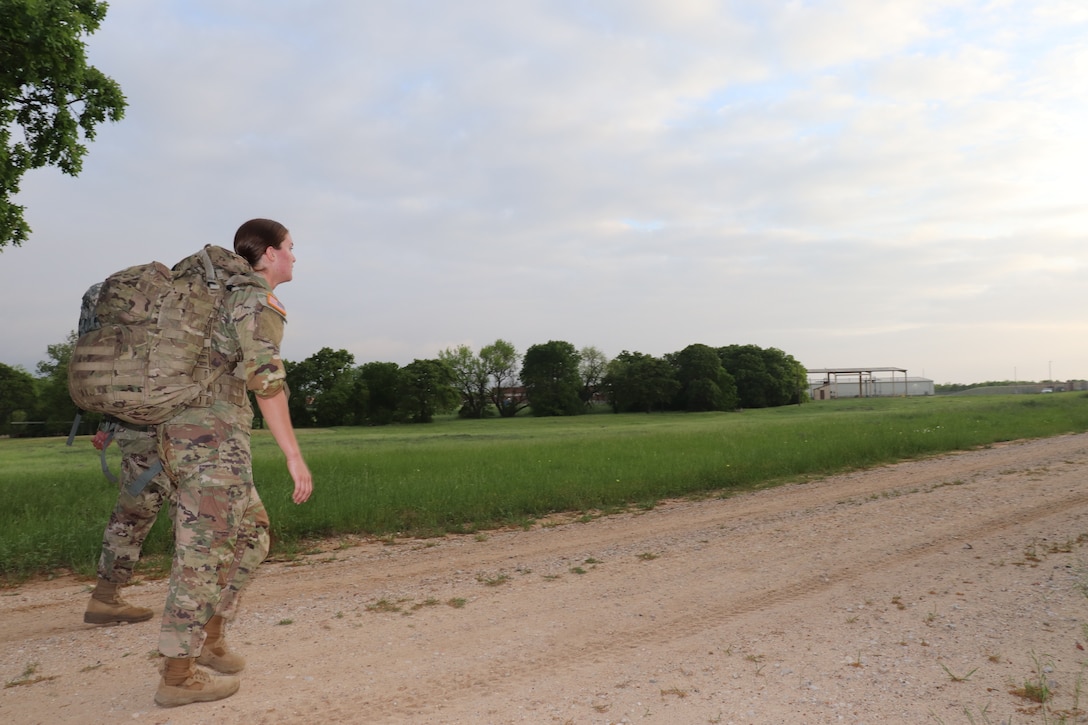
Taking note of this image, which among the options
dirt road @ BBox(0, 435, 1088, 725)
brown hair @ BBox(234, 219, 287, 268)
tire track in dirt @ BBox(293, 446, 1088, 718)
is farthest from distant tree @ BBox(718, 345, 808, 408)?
brown hair @ BBox(234, 219, 287, 268)

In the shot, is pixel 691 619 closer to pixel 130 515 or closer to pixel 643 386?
pixel 130 515

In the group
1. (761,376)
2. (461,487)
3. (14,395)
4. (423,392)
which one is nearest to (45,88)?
(461,487)

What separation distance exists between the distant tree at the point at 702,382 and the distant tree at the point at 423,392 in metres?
28.5

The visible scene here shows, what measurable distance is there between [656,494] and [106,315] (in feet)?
32.2

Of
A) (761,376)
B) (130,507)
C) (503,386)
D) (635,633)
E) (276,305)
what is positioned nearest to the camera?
(276,305)

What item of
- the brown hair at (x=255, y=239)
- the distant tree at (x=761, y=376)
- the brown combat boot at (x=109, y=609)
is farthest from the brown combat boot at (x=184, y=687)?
the distant tree at (x=761, y=376)

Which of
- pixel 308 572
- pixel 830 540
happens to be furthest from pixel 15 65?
pixel 830 540

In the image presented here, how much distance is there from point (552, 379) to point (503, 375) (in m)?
11.2

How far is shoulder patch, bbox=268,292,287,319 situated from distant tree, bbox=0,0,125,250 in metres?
9.35

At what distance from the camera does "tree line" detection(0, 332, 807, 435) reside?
70.9m

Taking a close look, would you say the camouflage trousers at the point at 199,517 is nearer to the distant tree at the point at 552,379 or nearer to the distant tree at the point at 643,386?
the distant tree at the point at 643,386

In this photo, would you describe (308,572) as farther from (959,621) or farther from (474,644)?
(959,621)

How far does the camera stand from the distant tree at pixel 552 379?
292ft

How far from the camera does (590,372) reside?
9844cm
